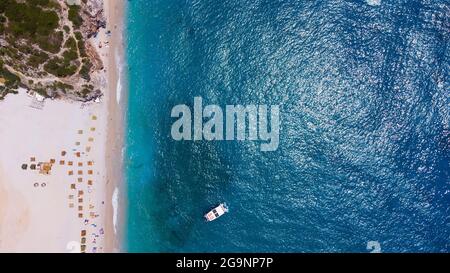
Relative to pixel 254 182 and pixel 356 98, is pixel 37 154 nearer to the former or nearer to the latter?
pixel 254 182

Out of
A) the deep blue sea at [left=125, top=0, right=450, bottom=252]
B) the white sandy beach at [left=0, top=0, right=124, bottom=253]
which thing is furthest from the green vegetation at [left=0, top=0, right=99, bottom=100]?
the deep blue sea at [left=125, top=0, right=450, bottom=252]

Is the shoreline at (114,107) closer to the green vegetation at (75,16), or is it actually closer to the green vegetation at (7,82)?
the green vegetation at (75,16)

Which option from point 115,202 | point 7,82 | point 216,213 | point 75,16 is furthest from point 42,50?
point 216,213

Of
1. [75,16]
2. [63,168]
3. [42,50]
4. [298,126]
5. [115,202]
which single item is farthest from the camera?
[298,126]

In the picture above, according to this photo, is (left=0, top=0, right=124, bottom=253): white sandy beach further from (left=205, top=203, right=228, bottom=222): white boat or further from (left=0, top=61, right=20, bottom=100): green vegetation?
(left=205, top=203, right=228, bottom=222): white boat

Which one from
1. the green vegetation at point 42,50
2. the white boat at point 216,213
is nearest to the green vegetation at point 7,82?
the green vegetation at point 42,50

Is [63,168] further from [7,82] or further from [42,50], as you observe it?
[42,50]

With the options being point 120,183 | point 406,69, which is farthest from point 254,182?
point 406,69
